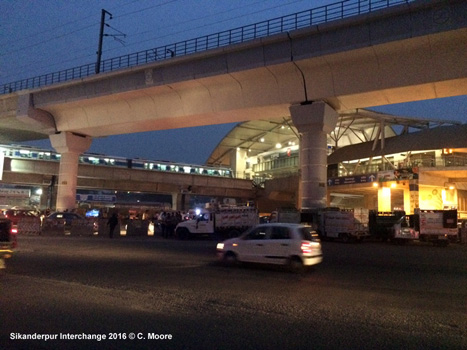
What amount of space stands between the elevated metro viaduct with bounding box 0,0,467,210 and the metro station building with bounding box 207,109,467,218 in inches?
717

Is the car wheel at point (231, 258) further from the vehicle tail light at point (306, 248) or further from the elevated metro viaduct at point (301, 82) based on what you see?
the elevated metro viaduct at point (301, 82)

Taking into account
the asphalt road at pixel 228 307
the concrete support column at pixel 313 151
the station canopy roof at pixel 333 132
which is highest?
the station canopy roof at pixel 333 132

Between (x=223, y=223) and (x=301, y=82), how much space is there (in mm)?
10585

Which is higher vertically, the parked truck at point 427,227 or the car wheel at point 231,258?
the parked truck at point 427,227

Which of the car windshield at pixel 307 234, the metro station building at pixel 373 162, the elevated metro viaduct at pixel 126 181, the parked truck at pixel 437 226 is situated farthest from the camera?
the elevated metro viaduct at pixel 126 181

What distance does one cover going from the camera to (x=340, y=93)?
2377cm

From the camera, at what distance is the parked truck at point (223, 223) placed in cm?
2645

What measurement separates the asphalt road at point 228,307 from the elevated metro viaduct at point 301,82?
39.7 ft

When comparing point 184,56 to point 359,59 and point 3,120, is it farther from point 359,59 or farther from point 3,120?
point 3,120

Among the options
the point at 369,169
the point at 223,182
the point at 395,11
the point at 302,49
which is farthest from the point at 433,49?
the point at 223,182

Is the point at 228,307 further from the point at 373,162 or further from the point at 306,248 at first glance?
the point at 373,162

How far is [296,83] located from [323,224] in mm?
9374

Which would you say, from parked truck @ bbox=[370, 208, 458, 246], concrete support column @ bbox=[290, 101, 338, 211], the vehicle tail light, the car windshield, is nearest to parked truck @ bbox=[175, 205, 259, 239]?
concrete support column @ bbox=[290, 101, 338, 211]

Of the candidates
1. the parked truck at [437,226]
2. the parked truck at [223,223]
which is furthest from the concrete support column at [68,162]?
the parked truck at [437,226]
